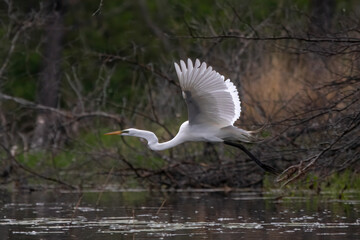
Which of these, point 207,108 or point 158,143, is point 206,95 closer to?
point 207,108

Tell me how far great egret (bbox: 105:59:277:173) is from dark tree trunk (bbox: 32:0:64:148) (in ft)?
14.6

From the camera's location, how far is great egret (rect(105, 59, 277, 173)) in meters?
8.91

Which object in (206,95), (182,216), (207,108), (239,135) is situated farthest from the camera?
(239,135)

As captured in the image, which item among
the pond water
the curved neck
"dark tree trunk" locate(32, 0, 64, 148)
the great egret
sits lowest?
the pond water

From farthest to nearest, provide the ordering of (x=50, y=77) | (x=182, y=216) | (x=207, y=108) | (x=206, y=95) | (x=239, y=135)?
(x=50, y=77)
(x=239, y=135)
(x=182, y=216)
(x=207, y=108)
(x=206, y=95)

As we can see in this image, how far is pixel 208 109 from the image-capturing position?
31.3 feet

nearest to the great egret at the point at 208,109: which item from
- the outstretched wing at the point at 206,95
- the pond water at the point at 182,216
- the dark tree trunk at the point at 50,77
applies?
the outstretched wing at the point at 206,95

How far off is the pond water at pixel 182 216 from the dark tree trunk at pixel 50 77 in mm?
2519

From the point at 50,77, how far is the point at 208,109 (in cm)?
1064

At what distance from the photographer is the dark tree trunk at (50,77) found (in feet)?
49.2

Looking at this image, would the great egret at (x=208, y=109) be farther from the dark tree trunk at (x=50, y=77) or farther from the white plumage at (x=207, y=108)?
the dark tree trunk at (x=50, y=77)

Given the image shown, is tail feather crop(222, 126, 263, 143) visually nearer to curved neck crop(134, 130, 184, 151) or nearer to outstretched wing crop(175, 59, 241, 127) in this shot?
outstretched wing crop(175, 59, 241, 127)

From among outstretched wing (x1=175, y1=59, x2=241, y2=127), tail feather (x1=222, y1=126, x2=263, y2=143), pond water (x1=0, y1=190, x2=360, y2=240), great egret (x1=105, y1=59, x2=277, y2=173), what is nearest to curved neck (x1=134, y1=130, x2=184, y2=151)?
great egret (x1=105, y1=59, x2=277, y2=173)

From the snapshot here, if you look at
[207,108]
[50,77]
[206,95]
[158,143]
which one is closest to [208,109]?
[207,108]
